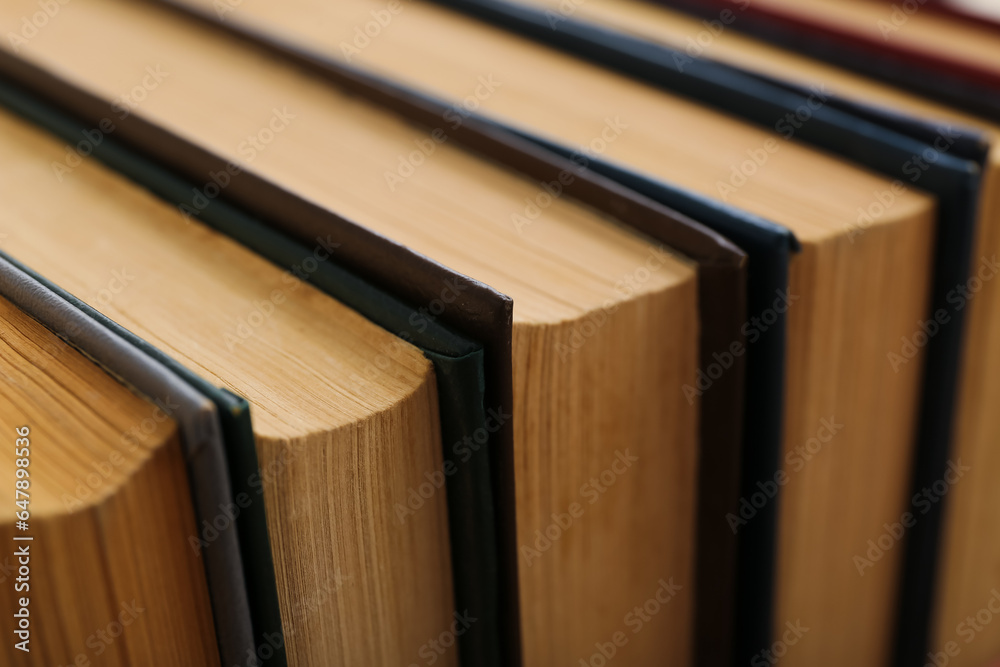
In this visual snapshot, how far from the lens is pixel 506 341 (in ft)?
1.18

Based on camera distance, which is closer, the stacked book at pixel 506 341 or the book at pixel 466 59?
the stacked book at pixel 506 341

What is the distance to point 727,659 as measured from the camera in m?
0.53

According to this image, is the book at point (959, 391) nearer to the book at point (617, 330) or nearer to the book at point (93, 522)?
the book at point (617, 330)

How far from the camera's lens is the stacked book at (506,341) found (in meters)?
0.34

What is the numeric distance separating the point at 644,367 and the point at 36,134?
378mm

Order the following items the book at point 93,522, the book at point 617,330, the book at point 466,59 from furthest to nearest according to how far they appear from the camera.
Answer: the book at point 466,59, the book at point 617,330, the book at point 93,522

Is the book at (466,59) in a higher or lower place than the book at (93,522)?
higher

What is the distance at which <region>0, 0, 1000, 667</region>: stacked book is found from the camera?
1.11ft

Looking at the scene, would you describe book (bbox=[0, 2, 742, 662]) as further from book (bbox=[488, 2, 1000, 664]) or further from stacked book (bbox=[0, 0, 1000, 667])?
book (bbox=[488, 2, 1000, 664])

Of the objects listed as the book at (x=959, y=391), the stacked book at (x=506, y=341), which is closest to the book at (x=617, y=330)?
the stacked book at (x=506, y=341)

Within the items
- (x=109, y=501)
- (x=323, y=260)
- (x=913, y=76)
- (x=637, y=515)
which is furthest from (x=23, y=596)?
(x=913, y=76)

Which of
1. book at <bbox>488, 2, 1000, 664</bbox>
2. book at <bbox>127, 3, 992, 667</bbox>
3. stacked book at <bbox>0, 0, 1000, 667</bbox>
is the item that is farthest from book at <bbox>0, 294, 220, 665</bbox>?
book at <bbox>488, 2, 1000, 664</bbox>

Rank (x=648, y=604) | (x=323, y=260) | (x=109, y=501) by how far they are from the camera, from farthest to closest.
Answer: (x=648, y=604), (x=323, y=260), (x=109, y=501)

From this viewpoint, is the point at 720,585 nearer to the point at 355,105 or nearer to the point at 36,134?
the point at 355,105
